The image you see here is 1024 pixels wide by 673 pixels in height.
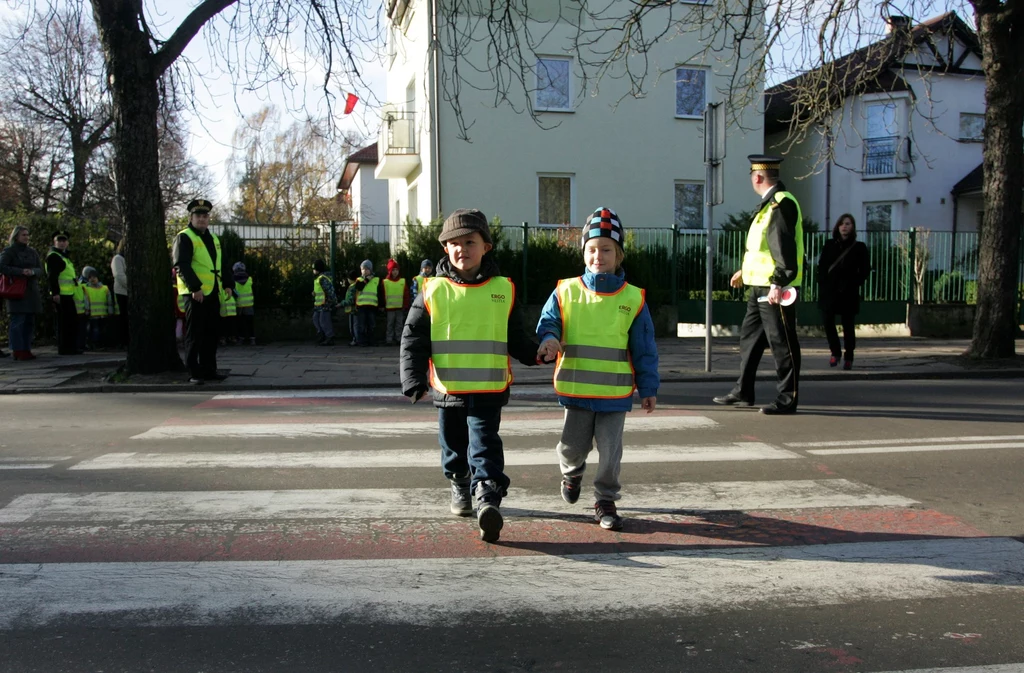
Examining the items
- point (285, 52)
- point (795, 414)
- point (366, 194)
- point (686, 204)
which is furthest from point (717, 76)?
point (366, 194)

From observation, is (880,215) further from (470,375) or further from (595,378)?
(470,375)

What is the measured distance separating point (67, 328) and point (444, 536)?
444 inches

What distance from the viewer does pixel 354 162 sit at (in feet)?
155

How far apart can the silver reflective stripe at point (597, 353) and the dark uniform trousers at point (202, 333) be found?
6243 millimetres

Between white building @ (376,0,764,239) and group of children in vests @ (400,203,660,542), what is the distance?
778 inches

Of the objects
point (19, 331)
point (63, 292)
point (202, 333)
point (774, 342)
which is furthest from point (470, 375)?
point (63, 292)

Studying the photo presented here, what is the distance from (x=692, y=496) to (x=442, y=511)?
4.79 feet

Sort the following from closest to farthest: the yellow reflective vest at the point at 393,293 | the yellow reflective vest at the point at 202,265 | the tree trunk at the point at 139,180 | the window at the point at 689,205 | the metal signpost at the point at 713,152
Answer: the yellow reflective vest at the point at 202,265, the tree trunk at the point at 139,180, the metal signpost at the point at 713,152, the yellow reflective vest at the point at 393,293, the window at the point at 689,205

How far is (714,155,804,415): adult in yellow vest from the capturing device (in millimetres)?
7551

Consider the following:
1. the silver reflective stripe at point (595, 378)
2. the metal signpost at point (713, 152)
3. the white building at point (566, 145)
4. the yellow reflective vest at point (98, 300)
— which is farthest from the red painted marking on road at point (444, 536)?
the white building at point (566, 145)

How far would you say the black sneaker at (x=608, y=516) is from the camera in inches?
173

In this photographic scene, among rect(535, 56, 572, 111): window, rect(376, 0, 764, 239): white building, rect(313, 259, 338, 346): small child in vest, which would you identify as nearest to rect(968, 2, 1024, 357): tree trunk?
rect(313, 259, 338, 346): small child in vest

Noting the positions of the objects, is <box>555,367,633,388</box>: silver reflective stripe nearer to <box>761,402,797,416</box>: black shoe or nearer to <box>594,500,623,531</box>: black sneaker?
<box>594,500,623,531</box>: black sneaker

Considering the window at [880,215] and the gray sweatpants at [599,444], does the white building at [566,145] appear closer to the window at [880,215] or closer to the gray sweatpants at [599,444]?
the window at [880,215]
